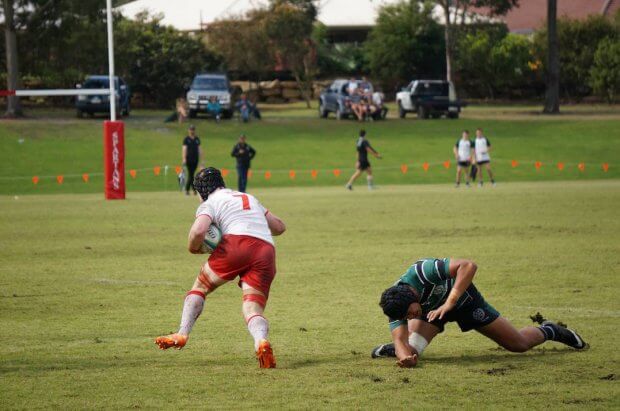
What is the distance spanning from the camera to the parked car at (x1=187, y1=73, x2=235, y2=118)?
52406mm

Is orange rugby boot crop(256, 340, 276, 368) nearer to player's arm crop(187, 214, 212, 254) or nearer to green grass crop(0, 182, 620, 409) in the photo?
green grass crop(0, 182, 620, 409)

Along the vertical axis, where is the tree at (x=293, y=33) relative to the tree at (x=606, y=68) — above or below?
above

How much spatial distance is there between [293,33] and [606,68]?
1819cm

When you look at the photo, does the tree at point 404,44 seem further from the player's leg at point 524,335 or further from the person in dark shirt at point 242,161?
the player's leg at point 524,335

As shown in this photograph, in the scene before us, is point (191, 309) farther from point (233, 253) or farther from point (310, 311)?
point (310, 311)

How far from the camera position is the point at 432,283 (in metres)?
9.05

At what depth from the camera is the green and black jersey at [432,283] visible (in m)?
8.99

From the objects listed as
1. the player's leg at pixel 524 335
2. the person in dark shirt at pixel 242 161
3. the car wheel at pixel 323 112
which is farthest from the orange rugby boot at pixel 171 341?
the car wheel at pixel 323 112

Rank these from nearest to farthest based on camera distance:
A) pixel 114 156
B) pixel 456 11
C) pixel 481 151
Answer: pixel 114 156, pixel 481 151, pixel 456 11

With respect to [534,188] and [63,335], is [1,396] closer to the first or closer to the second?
[63,335]

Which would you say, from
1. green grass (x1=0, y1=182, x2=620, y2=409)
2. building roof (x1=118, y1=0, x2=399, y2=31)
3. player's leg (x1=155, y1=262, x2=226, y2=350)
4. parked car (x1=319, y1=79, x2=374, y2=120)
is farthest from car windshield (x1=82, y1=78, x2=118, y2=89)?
player's leg (x1=155, y1=262, x2=226, y2=350)

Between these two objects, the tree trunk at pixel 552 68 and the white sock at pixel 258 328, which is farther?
the tree trunk at pixel 552 68

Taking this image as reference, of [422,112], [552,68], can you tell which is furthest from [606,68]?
[422,112]

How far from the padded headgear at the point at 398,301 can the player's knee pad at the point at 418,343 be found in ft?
1.73
